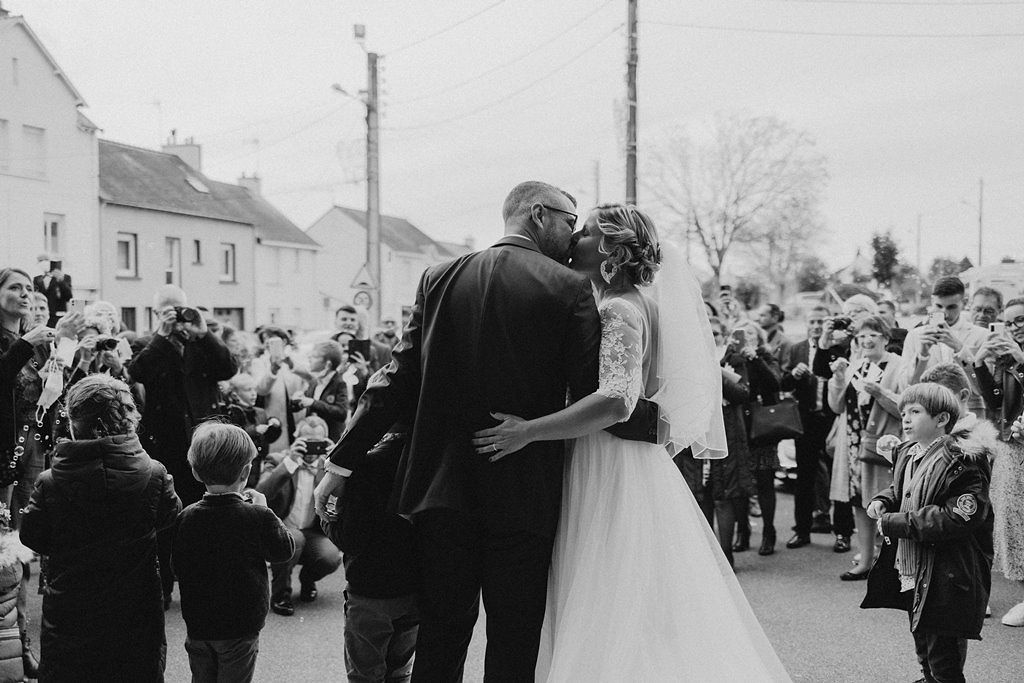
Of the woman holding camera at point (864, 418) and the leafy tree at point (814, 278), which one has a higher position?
the leafy tree at point (814, 278)

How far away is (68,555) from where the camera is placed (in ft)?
11.1

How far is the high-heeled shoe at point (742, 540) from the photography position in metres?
7.19

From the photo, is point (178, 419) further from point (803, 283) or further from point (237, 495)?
point (803, 283)

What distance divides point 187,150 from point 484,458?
38063mm

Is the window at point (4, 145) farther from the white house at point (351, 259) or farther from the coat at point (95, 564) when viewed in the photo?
the coat at point (95, 564)

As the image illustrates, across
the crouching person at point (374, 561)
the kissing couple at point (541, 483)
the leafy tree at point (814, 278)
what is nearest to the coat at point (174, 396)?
the crouching person at point (374, 561)

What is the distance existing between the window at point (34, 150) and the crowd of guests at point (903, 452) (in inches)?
929

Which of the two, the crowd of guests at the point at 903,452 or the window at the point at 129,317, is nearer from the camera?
the crowd of guests at the point at 903,452

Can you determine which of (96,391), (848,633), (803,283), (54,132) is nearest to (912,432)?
(848,633)

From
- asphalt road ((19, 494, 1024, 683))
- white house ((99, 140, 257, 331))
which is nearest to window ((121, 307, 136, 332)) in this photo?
white house ((99, 140, 257, 331))

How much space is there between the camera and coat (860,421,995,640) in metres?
3.70

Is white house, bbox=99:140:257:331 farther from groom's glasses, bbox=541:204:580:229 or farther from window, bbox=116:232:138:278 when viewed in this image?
groom's glasses, bbox=541:204:580:229

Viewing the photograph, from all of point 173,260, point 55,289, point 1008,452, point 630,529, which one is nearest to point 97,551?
point 630,529

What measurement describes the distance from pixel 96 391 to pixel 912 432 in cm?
365
